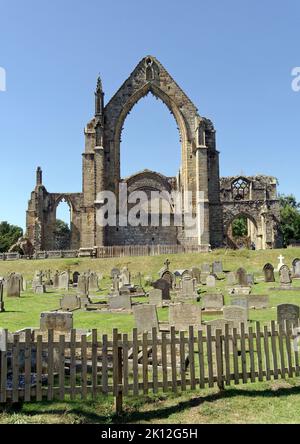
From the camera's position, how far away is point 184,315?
10.0 meters

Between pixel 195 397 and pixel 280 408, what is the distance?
1078 millimetres

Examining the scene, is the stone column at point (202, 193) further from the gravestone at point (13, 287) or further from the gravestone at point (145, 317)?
the gravestone at point (145, 317)

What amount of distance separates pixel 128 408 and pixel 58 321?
4134mm

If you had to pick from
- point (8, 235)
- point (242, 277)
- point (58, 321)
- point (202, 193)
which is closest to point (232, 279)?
point (242, 277)

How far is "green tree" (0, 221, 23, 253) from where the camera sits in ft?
261

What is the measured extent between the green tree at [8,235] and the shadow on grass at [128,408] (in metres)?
77.0

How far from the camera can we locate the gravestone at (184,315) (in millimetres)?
9914

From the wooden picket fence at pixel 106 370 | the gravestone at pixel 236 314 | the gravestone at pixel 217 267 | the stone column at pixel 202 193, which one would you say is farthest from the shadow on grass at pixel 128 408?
the stone column at pixel 202 193

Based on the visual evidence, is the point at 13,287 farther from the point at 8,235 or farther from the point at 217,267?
the point at 8,235

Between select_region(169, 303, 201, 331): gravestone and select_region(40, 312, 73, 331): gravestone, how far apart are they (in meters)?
2.56

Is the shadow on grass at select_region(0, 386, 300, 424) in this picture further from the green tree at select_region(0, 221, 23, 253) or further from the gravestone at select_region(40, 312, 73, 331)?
the green tree at select_region(0, 221, 23, 253)

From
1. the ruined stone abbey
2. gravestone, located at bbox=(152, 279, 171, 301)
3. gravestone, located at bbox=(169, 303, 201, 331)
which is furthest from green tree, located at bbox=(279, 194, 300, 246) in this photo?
gravestone, located at bbox=(169, 303, 201, 331)
